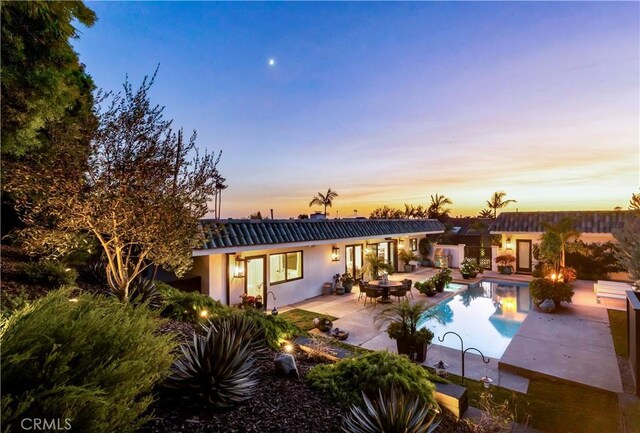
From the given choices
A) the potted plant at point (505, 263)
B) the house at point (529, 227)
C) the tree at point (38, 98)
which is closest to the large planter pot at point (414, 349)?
the tree at point (38, 98)

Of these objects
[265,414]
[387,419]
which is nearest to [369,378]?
[387,419]

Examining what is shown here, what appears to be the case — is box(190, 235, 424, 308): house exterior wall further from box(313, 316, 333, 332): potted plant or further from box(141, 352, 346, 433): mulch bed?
box(141, 352, 346, 433): mulch bed

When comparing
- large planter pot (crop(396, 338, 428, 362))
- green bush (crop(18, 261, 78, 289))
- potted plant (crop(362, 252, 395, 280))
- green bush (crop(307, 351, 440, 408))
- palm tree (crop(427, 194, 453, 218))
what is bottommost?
large planter pot (crop(396, 338, 428, 362))

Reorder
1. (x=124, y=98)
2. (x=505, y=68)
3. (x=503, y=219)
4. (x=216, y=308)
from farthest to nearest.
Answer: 1. (x=503, y=219)
2. (x=505, y=68)
3. (x=216, y=308)
4. (x=124, y=98)

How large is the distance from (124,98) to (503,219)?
2348 centimetres

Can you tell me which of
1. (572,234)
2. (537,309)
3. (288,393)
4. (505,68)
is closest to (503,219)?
(572,234)

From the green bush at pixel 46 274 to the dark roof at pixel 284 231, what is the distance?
3141 mm

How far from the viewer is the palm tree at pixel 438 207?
115ft

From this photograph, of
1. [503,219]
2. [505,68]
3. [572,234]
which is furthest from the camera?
[503,219]

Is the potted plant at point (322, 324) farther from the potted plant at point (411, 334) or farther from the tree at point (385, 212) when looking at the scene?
the tree at point (385, 212)

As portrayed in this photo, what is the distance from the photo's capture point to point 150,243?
5.52 meters

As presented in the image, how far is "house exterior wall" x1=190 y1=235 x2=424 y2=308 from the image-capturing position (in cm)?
1016

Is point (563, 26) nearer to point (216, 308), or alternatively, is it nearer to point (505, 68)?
point (505, 68)

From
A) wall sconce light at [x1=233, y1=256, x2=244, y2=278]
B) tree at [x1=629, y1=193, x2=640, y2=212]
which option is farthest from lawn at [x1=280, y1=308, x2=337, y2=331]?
tree at [x1=629, y1=193, x2=640, y2=212]
